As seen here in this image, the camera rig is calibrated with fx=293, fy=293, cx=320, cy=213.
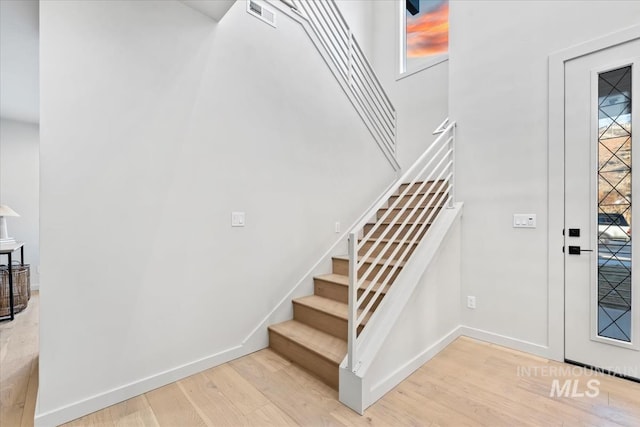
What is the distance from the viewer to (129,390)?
1.88 metres

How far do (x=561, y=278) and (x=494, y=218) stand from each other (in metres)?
0.68

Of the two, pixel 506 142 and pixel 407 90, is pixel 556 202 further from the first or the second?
pixel 407 90

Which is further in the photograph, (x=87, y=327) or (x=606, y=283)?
(x=606, y=283)

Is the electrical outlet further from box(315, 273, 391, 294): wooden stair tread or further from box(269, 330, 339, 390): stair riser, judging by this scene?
box(269, 330, 339, 390): stair riser

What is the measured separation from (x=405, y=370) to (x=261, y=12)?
3182 millimetres

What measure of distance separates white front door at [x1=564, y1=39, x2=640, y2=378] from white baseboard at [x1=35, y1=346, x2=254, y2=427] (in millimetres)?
2716

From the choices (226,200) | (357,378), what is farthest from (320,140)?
(357,378)

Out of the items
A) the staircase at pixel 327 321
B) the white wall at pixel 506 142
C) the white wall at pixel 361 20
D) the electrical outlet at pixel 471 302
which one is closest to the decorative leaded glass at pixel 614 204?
the white wall at pixel 506 142

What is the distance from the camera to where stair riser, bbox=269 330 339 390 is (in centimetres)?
199

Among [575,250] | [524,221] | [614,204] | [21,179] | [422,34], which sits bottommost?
[575,250]

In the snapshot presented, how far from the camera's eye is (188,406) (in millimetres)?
1799

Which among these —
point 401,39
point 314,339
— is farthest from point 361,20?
point 314,339

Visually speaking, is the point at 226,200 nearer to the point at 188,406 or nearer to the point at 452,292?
the point at 188,406

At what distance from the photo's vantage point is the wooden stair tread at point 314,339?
6.82 ft
